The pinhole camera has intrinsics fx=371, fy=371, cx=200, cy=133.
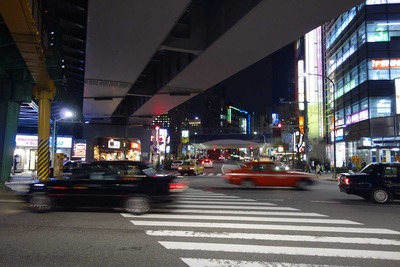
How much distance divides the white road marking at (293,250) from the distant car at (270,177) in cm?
1291

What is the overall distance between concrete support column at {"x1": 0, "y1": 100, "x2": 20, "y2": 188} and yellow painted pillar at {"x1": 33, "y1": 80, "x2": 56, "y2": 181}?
3897mm

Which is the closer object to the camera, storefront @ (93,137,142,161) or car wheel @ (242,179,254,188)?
car wheel @ (242,179,254,188)

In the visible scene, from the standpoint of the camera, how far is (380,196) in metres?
14.6

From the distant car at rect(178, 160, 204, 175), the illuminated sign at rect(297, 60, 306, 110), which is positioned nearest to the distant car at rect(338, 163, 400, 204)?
the distant car at rect(178, 160, 204, 175)

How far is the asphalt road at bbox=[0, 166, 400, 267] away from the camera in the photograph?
6.48 meters

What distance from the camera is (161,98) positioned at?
3002 centimetres

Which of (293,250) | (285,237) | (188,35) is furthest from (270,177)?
(293,250)

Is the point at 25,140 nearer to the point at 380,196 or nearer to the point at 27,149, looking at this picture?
the point at 27,149

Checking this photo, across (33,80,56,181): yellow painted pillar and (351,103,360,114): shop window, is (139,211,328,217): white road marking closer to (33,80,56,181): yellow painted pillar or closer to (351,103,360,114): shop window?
(33,80,56,181): yellow painted pillar

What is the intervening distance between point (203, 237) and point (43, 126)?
778 inches

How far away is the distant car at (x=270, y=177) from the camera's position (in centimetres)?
2008

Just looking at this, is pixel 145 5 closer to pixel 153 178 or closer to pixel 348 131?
pixel 153 178

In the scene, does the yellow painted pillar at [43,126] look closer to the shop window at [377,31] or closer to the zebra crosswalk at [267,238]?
the zebra crosswalk at [267,238]

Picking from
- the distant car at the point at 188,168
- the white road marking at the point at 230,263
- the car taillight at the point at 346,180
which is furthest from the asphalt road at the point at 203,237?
the distant car at the point at 188,168
